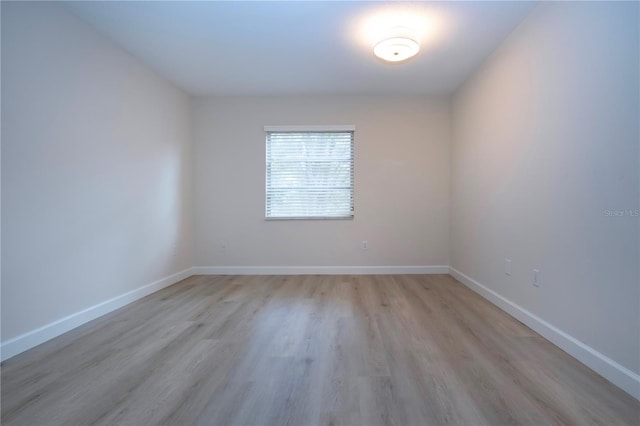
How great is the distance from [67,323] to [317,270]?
2673 millimetres

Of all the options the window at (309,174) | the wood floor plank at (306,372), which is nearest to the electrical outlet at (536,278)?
the wood floor plank at (306,372)

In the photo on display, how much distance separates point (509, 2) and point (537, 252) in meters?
1.97

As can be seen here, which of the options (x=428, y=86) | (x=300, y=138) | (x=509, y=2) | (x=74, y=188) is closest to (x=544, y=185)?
(x=509, y=2)

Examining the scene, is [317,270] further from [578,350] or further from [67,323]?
[578,350]

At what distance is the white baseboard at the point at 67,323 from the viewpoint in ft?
5.74

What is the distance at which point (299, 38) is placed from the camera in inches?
99.5

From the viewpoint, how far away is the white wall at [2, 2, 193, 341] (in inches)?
70.4

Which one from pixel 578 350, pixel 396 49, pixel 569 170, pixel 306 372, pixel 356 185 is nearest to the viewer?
pixel 306 372

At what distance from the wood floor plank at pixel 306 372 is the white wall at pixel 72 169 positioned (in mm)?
419

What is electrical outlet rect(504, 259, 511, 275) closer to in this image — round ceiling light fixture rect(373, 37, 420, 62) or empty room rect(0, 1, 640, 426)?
empty room rect(0, 1, 640, 426)

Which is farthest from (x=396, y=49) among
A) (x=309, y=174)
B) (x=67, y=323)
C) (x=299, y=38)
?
(x=67, y=323)

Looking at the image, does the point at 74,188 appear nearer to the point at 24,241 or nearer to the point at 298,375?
the point at 24,241

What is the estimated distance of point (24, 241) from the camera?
72.1 inches

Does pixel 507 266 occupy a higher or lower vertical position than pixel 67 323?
higher
